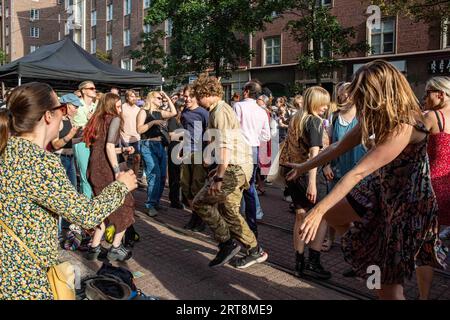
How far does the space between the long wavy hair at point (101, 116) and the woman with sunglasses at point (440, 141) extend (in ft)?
10.9

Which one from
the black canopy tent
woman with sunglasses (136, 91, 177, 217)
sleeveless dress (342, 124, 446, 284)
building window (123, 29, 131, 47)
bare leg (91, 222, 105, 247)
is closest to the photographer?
sleeveless dress (342, 124, 446, 284)

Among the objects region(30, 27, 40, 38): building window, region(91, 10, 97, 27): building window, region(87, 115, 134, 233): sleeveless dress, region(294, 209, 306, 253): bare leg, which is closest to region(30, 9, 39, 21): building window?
region(30, 27, 40, 38): building window

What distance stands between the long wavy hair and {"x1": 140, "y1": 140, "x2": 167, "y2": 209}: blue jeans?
2131mm

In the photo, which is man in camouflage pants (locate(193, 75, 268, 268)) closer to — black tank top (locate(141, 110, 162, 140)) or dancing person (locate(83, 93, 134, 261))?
dancing person (locate(83, 93, 134, 261))

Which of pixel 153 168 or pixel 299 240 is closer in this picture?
pixel 299 240

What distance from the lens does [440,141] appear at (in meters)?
3.85

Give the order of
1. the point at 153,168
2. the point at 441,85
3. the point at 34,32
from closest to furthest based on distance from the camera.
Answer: the point at 441,85 → the point at 153,168 → the point at 34,32

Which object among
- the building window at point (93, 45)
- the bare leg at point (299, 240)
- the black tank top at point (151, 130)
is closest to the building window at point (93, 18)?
the building window at point (93, 45)

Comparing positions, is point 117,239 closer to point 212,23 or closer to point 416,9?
point 416,9

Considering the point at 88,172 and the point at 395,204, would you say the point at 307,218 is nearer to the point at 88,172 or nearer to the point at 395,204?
the point at 395,204

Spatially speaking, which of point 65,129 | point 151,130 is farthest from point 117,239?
point 151,130

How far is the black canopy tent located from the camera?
9117 mm

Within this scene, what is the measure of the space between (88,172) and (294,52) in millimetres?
22766

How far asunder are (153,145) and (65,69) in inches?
166
